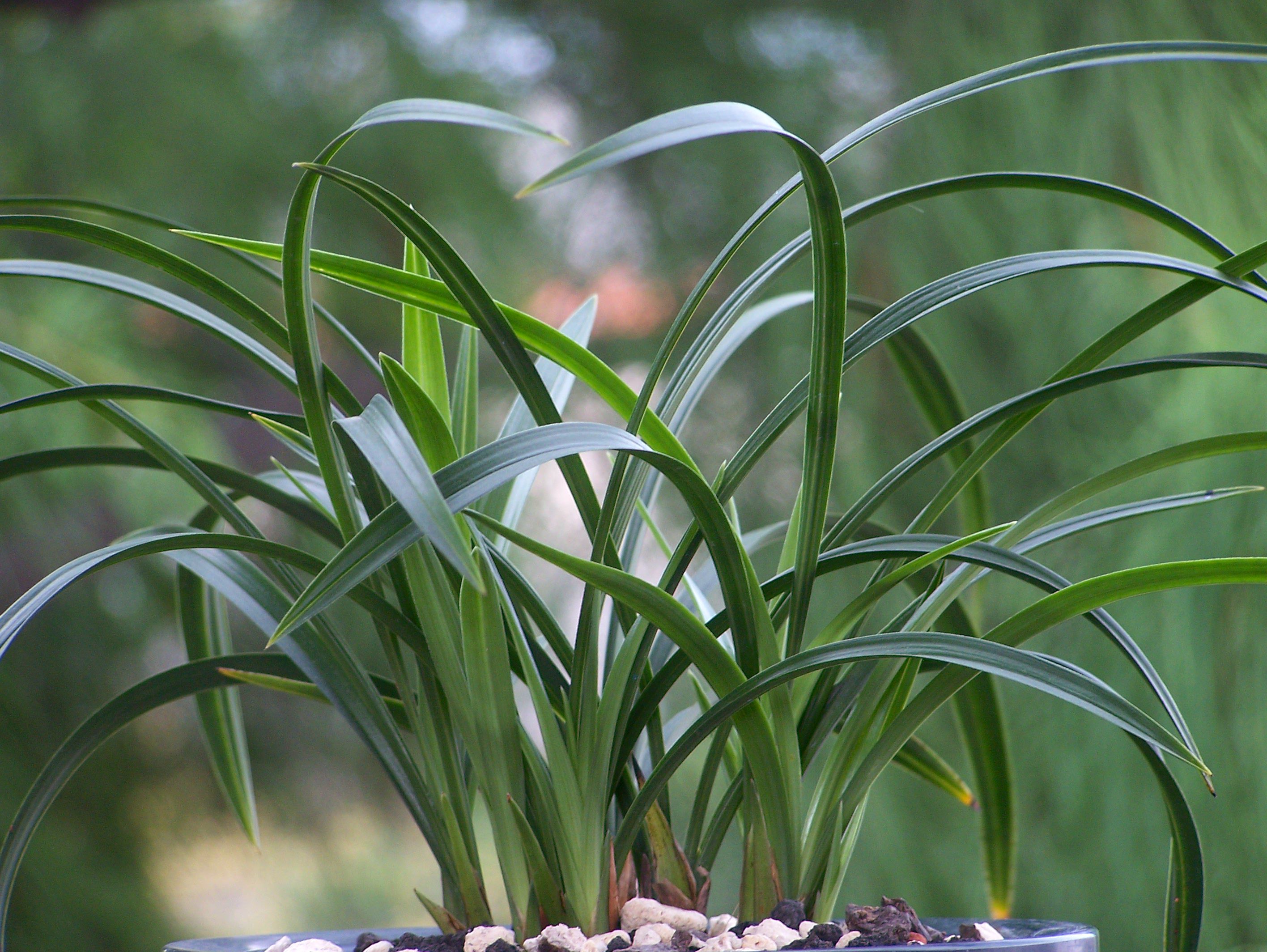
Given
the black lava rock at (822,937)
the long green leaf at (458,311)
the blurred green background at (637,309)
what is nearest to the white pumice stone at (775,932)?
the black lava rock at (822,937)

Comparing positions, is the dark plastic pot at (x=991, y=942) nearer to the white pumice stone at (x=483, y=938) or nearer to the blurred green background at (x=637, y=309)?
the white pumice stone at (x=483, y=938)

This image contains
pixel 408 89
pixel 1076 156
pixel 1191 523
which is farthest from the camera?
pixel 408 89

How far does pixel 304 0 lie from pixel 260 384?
0.55 m

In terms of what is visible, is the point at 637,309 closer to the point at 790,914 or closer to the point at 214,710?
the point at 214,710

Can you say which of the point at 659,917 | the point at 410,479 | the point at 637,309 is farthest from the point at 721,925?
the point at 637,309

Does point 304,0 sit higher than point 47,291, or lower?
higher

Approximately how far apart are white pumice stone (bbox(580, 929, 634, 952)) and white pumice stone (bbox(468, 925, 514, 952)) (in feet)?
0.08

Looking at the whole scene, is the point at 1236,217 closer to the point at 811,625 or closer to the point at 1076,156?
the point at 1076,156

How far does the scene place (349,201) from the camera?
1386 mm

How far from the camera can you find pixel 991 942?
0.25m

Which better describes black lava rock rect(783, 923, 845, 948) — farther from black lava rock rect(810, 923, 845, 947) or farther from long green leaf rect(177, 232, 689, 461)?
long green leaf rect(177, 232, 689, 461)

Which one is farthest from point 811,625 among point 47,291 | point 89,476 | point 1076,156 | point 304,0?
point 304,0

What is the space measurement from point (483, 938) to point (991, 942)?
138mm

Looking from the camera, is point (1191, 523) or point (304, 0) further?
point (304, 0)
